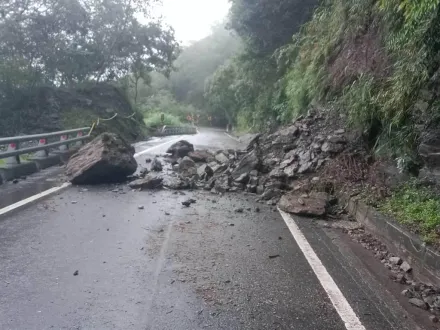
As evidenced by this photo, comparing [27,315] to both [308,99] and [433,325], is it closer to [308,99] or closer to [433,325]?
[433,325]

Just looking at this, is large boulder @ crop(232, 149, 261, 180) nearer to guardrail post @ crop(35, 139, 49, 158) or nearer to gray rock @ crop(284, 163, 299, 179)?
gray rock @ crop(284, 163, 299, 179)

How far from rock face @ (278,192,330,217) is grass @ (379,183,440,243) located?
1.10 meters

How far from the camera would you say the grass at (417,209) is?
461 centimetres

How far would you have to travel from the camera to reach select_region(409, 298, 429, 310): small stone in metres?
3.58

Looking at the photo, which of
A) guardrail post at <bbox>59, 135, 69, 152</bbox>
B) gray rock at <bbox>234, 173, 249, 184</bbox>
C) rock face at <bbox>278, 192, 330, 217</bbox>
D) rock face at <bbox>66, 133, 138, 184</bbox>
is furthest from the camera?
guardrail post at <bbox>59, 135, 69, 152</bbox>

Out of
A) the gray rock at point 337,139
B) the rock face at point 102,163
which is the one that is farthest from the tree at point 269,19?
the rock face at point 102,163

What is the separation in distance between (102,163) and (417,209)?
21.6ft

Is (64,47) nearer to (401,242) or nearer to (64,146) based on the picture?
(64,146)

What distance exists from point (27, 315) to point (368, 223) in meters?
4.76

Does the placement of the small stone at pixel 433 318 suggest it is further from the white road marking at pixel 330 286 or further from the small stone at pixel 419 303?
the white road marking at pixel 330 286

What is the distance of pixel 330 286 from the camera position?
3.90 meters

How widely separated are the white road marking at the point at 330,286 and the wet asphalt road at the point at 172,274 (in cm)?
6

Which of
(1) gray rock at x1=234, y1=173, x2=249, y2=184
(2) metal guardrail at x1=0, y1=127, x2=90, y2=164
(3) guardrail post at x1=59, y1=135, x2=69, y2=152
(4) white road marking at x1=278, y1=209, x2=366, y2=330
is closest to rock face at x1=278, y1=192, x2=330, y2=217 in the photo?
(4) white road marking at x1=278, y1=209, x2=366, y2=330

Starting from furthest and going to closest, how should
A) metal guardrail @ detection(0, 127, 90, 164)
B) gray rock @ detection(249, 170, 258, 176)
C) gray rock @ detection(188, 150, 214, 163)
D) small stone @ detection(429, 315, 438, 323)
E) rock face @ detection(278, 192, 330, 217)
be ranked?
gray rock @ detection(188, 150, 214, 163)
gray rock @ detection(249, 170, 258, 176)
metal guardrail @ detection(0, 127, 90, 164)
rock face @ detection(278, 192, 330, 217)
small stone @ detection(429, 315, 438, 323)
